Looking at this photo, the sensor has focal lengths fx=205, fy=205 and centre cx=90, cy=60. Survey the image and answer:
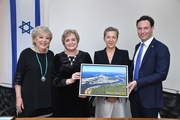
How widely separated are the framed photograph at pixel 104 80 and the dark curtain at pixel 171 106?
0.75m

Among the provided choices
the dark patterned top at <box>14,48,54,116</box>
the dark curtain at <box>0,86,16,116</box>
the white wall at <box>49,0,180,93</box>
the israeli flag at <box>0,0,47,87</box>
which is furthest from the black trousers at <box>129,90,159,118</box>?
the israeli flag at <box>0,0,47,87</box>

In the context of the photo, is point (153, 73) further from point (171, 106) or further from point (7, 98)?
point (7, 98)

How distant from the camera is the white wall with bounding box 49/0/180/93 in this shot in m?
3.14

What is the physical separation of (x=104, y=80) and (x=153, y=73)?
0.52m

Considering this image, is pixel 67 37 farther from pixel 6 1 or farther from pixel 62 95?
pixel 6 1

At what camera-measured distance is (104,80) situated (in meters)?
2.12

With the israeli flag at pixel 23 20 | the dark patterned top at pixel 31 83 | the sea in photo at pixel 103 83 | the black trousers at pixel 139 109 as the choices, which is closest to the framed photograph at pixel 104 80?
the sea in photo at pixel 103 83

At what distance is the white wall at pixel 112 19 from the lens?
3139mm

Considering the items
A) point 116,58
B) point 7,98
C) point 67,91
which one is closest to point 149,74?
point 116,58

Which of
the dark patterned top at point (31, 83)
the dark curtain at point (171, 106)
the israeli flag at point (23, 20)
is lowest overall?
the dark curtain at point (171, 106)

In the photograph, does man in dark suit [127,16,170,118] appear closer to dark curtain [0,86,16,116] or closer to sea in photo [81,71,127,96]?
sea in photo [81,71,127,96]

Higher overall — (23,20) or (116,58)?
(23,20)

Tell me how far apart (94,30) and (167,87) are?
1.48 metres

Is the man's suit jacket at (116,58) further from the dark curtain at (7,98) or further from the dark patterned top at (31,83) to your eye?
the dark curtain at (7,98)
